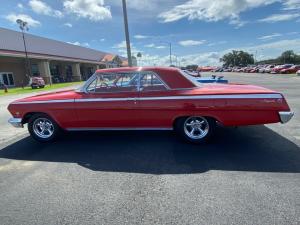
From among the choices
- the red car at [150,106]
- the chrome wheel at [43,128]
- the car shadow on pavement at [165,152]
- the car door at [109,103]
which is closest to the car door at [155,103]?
the red car at [150,106]

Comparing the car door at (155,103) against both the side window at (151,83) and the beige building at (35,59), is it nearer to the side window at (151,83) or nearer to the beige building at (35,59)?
the side window at (151,83)

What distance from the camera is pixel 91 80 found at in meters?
5.60

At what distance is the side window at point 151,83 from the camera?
529 centimetres

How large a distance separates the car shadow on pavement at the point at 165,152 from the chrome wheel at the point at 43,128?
0.25m

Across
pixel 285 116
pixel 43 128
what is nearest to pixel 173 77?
pixel 285 116

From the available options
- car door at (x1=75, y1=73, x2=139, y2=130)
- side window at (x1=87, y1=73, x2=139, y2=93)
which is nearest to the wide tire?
car door at (x1=75, y1=73, x2=139, y2=130)

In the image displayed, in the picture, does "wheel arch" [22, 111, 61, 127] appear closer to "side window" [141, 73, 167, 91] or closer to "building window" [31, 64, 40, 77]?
"side window" [141, 73, 167, 91]

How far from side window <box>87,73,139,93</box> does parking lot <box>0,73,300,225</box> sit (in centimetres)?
115

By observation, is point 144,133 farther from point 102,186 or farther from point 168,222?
point 168,222

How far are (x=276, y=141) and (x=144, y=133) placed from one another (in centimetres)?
287

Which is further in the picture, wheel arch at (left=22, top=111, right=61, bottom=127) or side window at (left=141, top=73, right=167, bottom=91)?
wheel arch at (left=22, top=111, right=61, bottom=127)

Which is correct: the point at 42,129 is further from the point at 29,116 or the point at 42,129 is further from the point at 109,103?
the point at 109,103

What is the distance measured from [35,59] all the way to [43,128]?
41.7 m

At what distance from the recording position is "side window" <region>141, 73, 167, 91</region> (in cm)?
529
